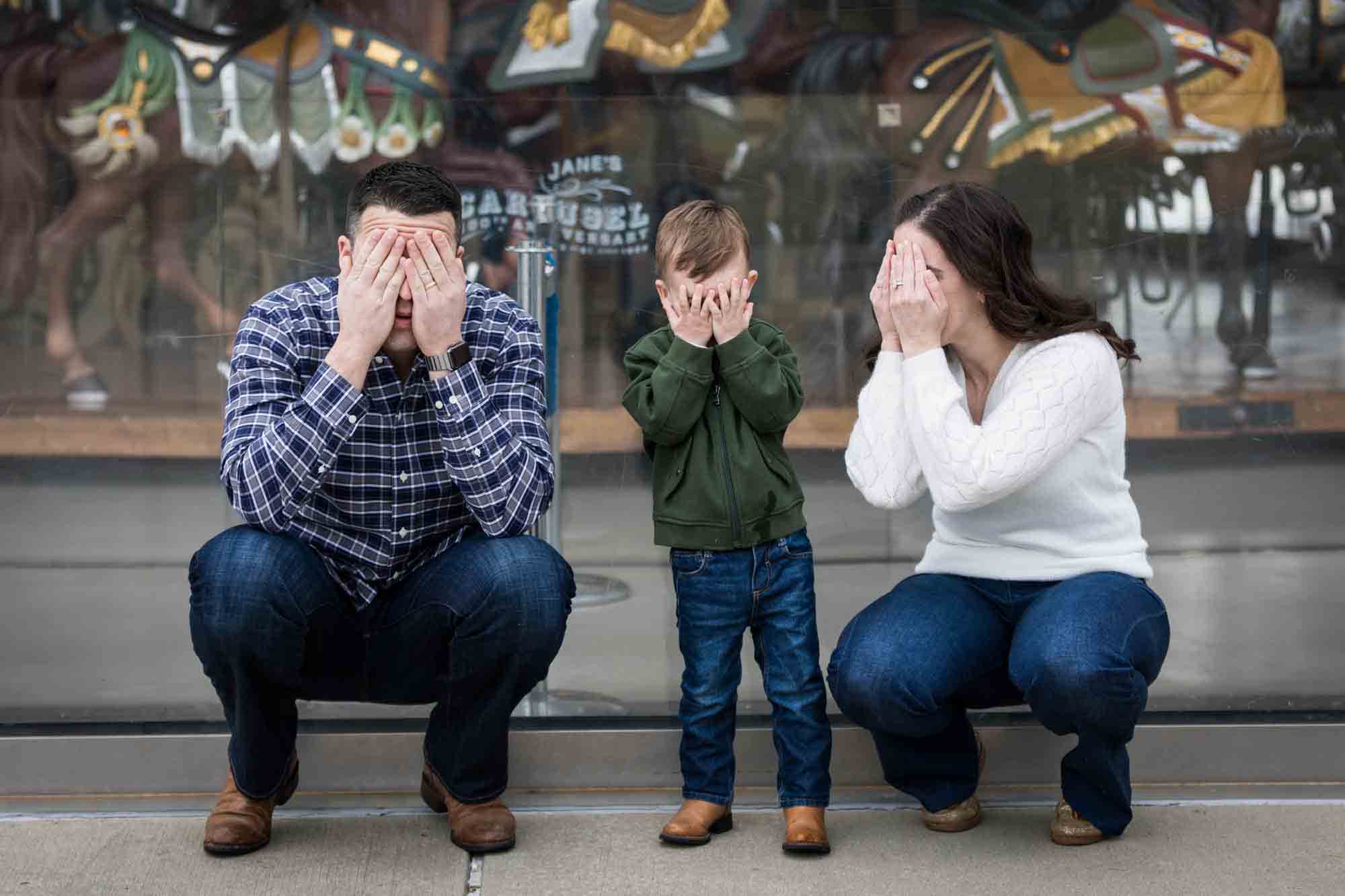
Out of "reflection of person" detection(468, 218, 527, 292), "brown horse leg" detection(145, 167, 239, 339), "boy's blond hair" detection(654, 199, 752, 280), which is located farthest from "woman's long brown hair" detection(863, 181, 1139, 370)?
"brown horse leg" detection(145, 167, 239, 339)

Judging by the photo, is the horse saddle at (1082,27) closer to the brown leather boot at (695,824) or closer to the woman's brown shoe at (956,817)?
the woman's brown shoe at (956,817)

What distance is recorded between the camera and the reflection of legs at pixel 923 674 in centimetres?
267

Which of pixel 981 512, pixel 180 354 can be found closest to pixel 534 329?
pixel 981 512

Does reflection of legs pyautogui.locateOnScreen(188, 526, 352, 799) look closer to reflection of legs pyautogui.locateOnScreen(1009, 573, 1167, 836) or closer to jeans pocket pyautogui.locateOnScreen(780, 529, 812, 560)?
jeans pocket pyautogui.locateOnScreen(780, 529, 812, 560)

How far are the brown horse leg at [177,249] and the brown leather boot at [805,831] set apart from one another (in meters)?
2.40

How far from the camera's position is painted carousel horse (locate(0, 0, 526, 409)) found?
167 inches

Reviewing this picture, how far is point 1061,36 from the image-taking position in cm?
431

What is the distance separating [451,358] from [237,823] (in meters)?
0.88

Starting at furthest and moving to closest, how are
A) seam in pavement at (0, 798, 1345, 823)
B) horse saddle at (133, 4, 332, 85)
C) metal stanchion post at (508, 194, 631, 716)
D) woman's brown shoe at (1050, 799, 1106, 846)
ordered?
horse saddle at (133, 4, 332, 85) < metal stanchion post at (508, 194, 631, 716) < seam in pavement at (0, 798, 1345, 823) < woman's brown shoe at (1050, 799, 1106, 846)

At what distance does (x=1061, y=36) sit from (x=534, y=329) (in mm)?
2099

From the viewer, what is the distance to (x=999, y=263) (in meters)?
2.81

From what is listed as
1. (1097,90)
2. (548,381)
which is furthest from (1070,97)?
(548,381)

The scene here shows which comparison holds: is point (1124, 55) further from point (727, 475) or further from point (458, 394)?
point (458, 394)

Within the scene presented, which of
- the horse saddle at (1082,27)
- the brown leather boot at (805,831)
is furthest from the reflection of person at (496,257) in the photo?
the brown leather boot at (805,831)
